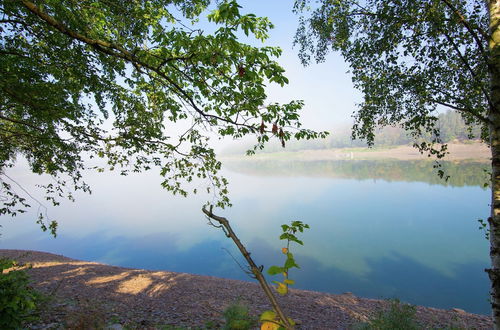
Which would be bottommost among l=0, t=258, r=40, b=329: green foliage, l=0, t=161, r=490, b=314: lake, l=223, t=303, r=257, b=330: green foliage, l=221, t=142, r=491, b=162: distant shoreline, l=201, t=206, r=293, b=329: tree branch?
l=0, t=161, r=490, b=314: lake

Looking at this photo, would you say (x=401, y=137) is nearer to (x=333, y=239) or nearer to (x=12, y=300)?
(x=333, y=239)

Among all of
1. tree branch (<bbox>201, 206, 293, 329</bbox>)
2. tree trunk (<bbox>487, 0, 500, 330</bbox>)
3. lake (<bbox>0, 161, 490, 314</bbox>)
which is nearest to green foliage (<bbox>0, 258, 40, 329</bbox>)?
tree branch (<bbox>201, 206, 293, 329</bbox>)

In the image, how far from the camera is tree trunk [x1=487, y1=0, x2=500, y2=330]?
11.1ft

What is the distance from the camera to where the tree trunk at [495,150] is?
133 inches

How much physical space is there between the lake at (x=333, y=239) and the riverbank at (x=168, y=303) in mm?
7519

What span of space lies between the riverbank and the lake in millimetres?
7519

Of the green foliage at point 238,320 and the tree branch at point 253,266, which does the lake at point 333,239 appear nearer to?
the green foliage at point 238,320

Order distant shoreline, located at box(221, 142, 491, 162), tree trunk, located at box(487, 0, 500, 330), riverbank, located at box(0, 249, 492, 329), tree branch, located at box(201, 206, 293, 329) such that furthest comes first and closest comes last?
distant shoreline, located at box(221, 142, 491, 162) → riverbank, located at box(0, 249, 492, 329) → tree trunk, located at box(487, 0, 500, 330) → tree branch, located at box(201, 206, 293, 329)

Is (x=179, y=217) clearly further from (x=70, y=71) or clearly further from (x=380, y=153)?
(x=380, y=153)

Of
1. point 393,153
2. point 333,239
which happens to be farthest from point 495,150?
point 393,153

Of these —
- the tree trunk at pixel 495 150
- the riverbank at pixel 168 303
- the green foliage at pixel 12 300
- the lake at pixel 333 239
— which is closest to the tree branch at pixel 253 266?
the green foliage at pixel 12 300

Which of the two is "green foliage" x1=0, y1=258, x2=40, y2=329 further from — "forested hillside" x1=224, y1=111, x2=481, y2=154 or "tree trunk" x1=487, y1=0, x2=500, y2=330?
"forested hillside" x1=224, y1=111, x2=481, y2=154

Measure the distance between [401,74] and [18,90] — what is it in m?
7.94

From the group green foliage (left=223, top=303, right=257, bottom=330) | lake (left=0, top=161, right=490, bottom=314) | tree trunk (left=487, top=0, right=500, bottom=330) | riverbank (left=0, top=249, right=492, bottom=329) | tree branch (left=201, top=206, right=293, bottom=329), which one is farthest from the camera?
lake (left=0, top=161, right=490, bottom=314)
